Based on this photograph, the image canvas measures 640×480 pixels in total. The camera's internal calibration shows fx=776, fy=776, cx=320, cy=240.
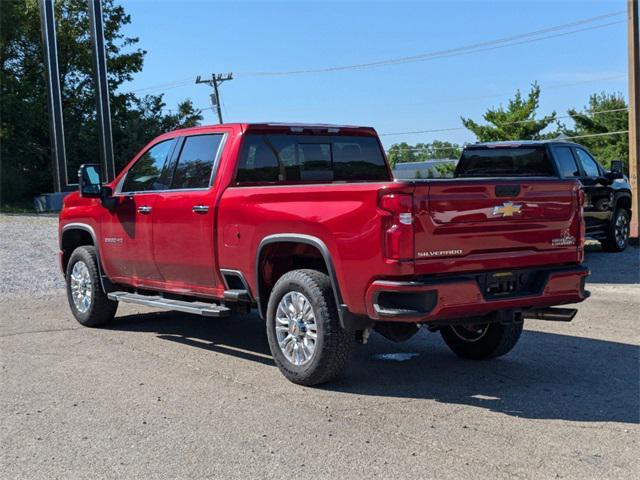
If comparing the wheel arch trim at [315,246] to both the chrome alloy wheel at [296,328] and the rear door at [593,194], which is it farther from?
the rear door at [593,194]

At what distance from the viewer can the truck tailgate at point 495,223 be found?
17.0 feet

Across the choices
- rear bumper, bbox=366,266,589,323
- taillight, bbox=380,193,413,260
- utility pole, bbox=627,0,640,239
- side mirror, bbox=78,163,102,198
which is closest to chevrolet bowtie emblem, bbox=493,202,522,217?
rear bumper, bbox=366,266,589,323

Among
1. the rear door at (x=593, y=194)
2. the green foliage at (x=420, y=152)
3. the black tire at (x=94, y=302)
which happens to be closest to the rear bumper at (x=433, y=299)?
the black tire at (x=94, y=302)

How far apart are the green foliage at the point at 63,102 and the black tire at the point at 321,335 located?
28562 mm

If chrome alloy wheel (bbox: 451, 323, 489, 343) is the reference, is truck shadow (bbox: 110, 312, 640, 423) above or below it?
below

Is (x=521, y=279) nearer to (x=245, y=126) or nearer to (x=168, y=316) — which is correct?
(x=245, y=126)

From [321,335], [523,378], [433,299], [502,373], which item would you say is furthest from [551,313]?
[321,335]

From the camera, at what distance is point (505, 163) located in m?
12.5

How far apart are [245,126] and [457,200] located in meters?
2.38

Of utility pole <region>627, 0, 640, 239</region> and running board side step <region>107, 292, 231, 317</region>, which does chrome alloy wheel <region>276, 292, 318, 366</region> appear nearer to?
running board side step <region>107, 292, 231, 317</region>

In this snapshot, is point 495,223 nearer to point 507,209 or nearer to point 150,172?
point 507,209

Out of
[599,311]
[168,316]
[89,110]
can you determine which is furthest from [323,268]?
[89,110]

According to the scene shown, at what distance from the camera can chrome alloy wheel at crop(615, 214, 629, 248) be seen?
14.8 m

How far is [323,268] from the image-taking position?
6.19 meters
